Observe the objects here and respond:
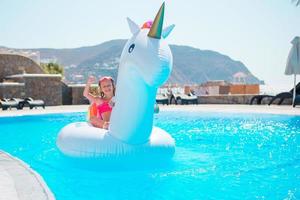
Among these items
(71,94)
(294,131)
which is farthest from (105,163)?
(71,94)

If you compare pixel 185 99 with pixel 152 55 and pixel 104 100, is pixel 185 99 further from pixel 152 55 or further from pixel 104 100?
pixel 152 55

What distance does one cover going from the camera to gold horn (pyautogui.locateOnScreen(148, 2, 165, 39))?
502 cm

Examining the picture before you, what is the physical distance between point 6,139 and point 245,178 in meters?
7.02

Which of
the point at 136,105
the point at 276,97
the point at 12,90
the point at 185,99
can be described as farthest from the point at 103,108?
the point at 185,99

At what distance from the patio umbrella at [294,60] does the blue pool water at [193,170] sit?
366 inches

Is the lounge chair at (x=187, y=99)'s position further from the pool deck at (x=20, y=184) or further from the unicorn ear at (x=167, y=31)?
the pool deck at (x=20, y=184)

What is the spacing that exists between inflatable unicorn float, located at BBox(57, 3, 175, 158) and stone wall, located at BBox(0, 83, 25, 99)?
16.7m

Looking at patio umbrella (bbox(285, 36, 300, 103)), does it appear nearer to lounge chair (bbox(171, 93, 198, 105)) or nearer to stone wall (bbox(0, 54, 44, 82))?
lounge chair (bbox(171, 93, 198, 105))

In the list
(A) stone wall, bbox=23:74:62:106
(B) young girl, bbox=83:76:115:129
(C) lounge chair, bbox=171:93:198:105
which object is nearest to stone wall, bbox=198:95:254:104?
(C) lounge chair, bbox=171:93:198:105

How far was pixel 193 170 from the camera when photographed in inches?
223

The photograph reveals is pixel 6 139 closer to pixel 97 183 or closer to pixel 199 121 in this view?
pixel 97 183

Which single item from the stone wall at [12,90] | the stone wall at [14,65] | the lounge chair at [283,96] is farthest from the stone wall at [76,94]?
the lounge chair at [283,96]

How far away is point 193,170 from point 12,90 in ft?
59.2

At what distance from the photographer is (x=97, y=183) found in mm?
4938
